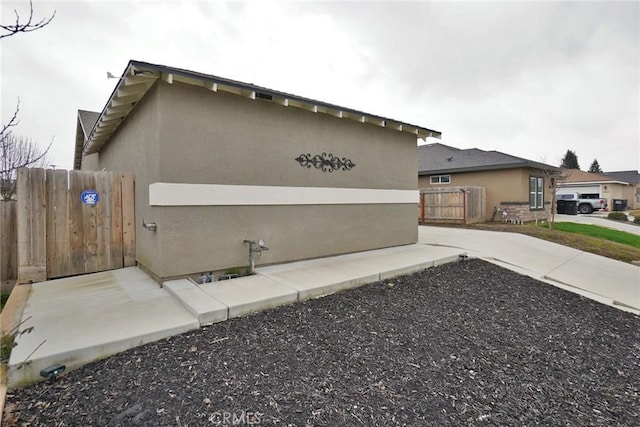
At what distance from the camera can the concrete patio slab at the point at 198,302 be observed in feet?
11.0

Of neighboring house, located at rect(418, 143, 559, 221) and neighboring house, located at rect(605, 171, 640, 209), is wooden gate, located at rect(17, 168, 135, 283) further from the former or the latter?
neighboring house, located at rect(605, 171, 640, 209)

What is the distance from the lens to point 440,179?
1669 centimetres

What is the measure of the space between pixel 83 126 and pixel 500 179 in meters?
18.3

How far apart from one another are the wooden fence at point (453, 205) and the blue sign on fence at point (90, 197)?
1349 centimetres

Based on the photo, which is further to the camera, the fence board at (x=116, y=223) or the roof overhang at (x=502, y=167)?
the roof overhang at (x=502, y=167)

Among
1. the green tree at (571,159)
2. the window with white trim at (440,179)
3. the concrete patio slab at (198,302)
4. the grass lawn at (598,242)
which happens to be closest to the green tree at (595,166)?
the green tree at (571,159)

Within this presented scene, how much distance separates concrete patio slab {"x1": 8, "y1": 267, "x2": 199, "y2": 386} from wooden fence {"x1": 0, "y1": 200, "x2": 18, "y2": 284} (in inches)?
31.3

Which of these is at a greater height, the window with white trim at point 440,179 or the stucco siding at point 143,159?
the window with white trim at point 440,179

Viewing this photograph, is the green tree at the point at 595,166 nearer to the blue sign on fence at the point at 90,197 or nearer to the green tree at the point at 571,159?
the green tree at the point at 571,159

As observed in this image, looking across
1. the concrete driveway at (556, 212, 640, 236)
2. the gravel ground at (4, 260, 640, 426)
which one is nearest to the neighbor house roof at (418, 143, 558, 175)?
the concrete driveway at (556, 212, 640, 236)

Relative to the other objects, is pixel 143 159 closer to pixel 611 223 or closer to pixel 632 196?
pixel 611 223

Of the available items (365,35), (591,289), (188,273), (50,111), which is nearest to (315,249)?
(188,273)

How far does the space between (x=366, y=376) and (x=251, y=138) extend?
4200 millimetres

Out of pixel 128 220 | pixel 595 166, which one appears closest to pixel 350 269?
pixel 128 220
